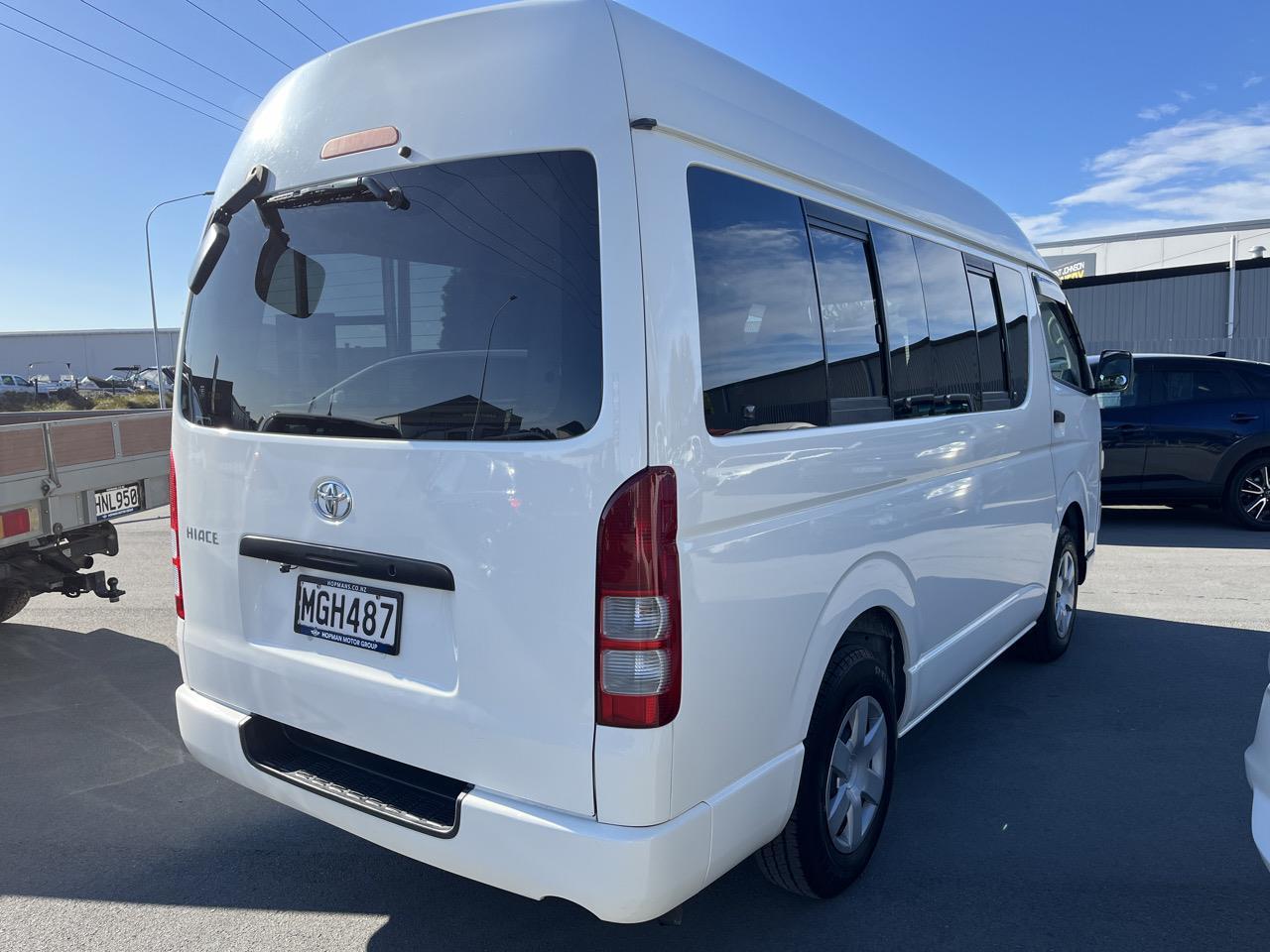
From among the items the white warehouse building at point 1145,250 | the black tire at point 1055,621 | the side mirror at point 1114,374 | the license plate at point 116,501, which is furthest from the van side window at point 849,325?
the white warehouse building at point 1145,250

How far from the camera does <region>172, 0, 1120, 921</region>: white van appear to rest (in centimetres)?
199

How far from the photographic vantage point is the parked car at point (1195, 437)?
9.22 m

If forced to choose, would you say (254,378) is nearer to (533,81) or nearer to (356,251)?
(356,251)

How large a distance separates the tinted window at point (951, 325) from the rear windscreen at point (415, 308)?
71.0 inches

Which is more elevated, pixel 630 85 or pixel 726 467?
pixel 630 85

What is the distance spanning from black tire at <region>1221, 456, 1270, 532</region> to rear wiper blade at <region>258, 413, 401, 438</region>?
979cm

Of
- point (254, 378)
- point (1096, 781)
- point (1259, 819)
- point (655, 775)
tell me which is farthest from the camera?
point (1096, 781)

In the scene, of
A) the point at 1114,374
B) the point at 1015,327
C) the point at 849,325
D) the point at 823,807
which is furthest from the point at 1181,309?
the point at 823,807

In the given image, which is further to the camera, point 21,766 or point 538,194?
point 21,766

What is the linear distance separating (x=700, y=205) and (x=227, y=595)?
174cm

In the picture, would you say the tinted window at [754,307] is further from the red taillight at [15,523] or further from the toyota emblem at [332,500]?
the red taillight at [15,523]

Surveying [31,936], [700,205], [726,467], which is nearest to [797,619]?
[726,467]

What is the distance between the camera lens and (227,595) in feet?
8.64

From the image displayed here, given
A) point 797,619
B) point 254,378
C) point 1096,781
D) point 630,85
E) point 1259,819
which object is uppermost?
point 630,85
